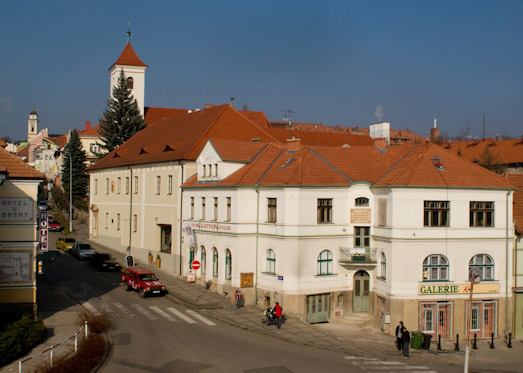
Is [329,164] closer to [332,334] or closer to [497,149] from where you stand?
[332,334]

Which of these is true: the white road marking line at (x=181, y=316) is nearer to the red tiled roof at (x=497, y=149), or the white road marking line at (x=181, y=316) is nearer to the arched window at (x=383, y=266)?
the arched window at (x=383, y=266)

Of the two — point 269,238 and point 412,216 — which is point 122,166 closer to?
point 269,238

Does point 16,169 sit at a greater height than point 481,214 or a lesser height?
greater

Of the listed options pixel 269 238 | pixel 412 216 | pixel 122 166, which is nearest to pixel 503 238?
pixel 412 216

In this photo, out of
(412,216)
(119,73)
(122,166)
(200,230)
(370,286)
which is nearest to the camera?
(412,216)

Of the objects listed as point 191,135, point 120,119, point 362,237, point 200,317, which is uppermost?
point 120,119

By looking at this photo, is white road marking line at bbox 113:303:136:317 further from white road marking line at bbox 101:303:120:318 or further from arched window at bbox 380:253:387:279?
arched window at bbox 380:253:387:279

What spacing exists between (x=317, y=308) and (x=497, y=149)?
179 feet

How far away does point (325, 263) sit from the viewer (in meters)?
33.2

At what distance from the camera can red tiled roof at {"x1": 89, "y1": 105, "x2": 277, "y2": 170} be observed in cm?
4472

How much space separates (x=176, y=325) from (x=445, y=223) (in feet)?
52.7

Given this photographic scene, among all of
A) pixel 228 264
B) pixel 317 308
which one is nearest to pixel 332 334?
→ pixel 317 308

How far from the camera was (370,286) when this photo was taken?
33.3 metres

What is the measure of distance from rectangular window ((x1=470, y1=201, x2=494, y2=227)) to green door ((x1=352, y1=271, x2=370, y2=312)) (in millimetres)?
6976
